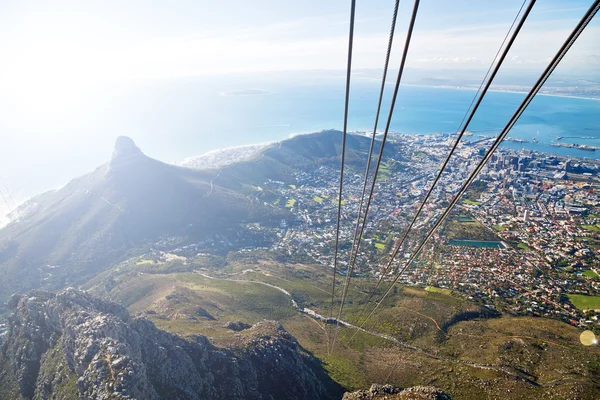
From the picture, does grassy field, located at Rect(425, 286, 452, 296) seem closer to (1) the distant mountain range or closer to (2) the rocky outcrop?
(2) the rocky outcrop

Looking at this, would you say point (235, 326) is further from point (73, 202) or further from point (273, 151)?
point (273, 151)

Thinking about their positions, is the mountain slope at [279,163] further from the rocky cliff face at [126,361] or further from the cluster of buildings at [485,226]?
the rocky cliff face at [126,361]

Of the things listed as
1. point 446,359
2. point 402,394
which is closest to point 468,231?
point 446,359

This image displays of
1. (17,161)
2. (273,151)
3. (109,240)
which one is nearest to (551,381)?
(109,240)

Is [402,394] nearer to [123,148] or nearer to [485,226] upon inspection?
[485,226]

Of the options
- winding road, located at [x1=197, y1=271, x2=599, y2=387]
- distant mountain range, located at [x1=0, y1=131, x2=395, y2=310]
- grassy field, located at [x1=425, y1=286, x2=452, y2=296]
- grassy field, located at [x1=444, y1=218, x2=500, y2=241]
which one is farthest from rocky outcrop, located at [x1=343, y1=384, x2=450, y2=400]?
distant mountain range, located at [x1=0, y1=131, x2=395, y2=310]

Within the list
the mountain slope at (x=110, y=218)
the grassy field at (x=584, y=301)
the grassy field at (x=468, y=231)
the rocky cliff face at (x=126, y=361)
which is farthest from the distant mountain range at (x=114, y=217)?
the grassy field at (x=584, y=301)

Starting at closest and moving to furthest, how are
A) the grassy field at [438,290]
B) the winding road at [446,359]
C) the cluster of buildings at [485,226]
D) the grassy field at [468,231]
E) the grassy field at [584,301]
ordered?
the winding road at [446,359] → the grassy field at [584,301] → the grassy field at [438,290] → the cluster of buildings at [485,226] → the grassy field at [468,231]
